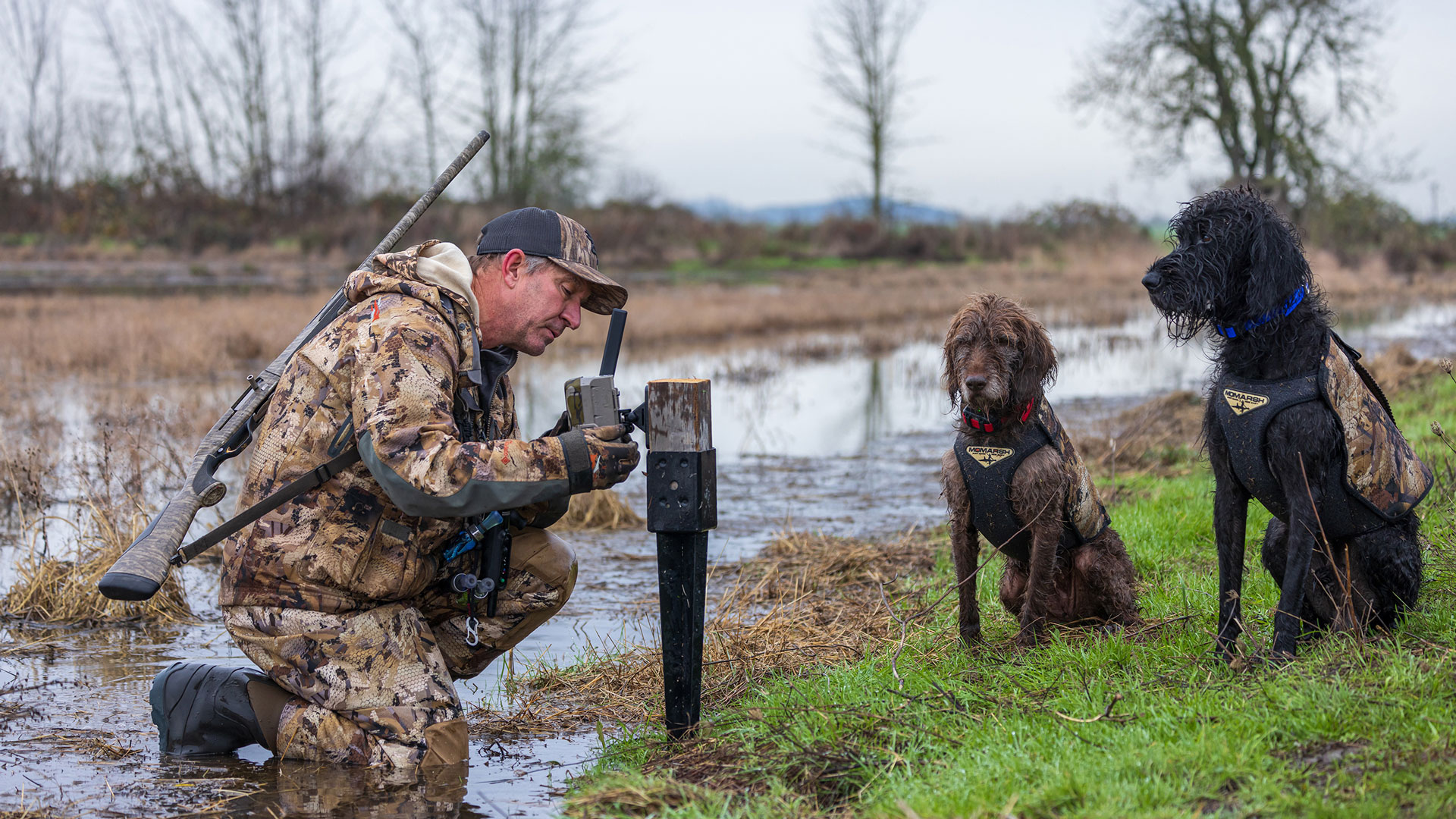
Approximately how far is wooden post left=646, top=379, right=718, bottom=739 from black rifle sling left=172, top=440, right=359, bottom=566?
42.0 inches

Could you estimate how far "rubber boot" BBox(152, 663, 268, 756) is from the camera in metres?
4.11

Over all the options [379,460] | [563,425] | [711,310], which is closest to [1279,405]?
[563,425]

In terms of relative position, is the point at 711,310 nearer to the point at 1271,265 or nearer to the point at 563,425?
the point at 563,425

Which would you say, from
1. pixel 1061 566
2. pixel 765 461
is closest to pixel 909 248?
pixel 765 461

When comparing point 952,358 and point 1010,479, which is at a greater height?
point 952,358

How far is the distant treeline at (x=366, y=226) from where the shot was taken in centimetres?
3394

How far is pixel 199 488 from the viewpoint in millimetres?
4211

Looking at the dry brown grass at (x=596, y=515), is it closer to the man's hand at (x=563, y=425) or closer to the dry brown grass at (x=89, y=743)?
the man's hand at (x=563, y=425)

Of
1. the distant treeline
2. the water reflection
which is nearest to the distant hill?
the distant treeline

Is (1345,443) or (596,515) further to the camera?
(596,515)

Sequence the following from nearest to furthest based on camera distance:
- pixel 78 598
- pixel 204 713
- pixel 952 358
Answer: pixel 204 713 → pixel 952 358 → pixel 78 598

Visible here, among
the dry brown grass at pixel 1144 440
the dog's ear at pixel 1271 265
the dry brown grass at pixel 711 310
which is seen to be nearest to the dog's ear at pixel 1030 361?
the dry brown grass at pixel 711 310

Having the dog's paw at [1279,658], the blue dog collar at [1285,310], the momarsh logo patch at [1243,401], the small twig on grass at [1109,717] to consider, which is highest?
the blue dog collar at [1285,310]

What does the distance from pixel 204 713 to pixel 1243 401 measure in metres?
3.90
